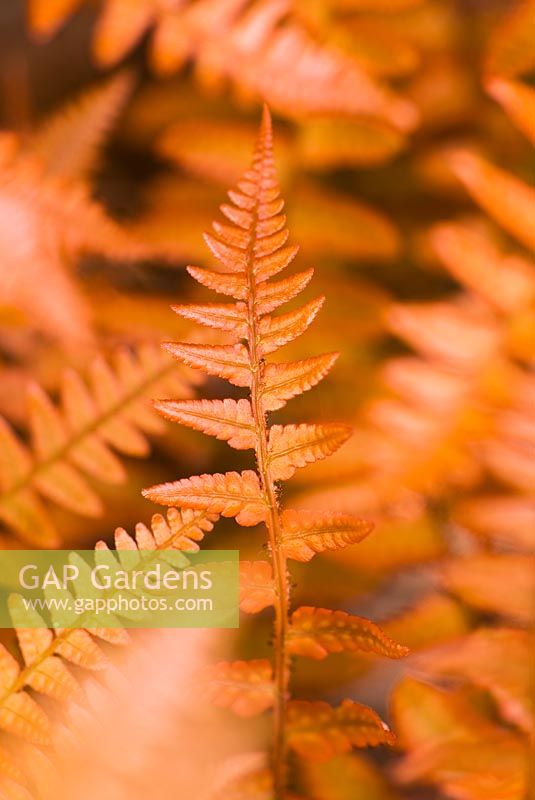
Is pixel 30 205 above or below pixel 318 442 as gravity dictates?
above

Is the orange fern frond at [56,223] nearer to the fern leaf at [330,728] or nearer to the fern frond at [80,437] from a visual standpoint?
the fern frond at [80,437]

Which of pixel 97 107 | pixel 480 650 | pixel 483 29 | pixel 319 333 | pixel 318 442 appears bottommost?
pixel 480 650

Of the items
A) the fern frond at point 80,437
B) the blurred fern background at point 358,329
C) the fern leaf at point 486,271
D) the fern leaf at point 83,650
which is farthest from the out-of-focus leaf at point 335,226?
the fern leaf at point 83,650

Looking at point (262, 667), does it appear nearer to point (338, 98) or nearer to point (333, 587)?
point (333, 587)

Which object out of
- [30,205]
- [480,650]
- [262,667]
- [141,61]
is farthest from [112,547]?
[141,61]

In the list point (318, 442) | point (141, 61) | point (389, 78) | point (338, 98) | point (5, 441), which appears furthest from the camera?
point (141, 61)

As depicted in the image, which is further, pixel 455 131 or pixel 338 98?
pixel 455 131

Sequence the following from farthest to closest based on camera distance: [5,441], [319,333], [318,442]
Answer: [319,333] → [5,441] → [318,442]
